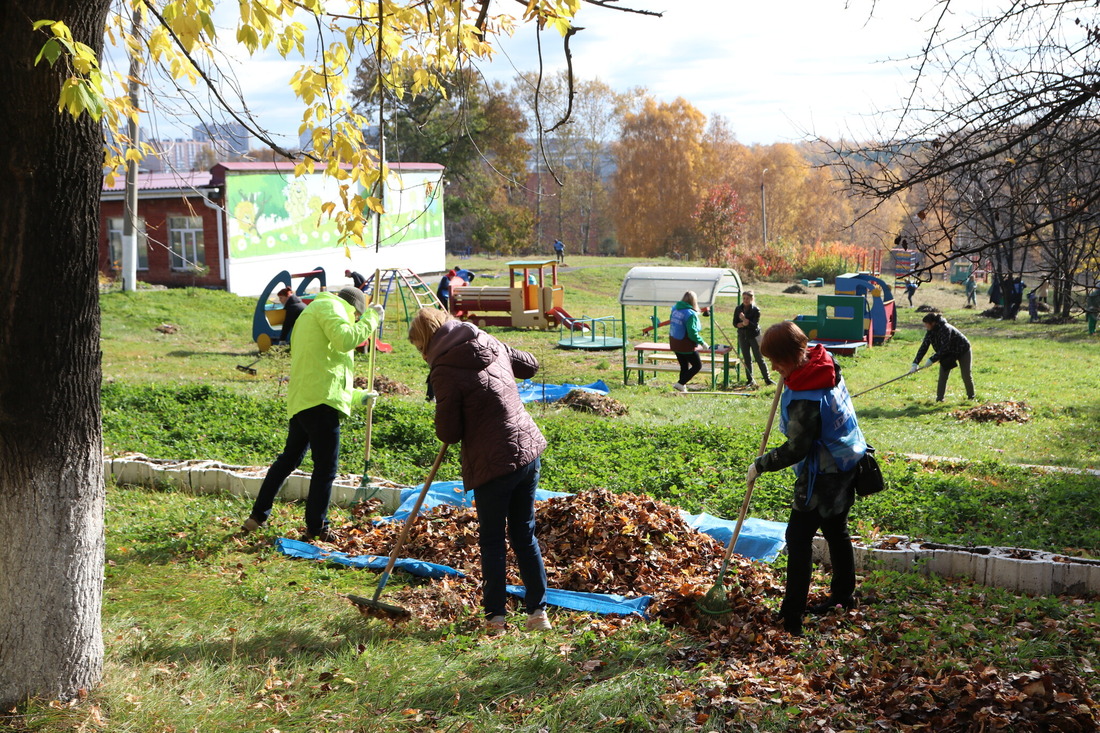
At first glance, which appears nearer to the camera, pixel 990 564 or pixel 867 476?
pixel 867 476

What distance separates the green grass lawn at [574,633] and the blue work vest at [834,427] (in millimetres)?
863

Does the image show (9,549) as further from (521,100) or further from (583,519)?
(521,100)

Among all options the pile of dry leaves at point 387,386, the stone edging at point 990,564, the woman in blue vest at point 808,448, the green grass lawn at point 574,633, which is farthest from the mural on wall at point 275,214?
the woman in blue vest at point 808,448

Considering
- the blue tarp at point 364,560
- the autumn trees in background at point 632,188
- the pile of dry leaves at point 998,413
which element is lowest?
the blue tarp at point 364,560

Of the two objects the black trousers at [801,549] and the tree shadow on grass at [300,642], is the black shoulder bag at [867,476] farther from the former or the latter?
the tree shadow on grass at [300,642]

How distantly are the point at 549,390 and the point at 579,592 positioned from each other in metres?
8.35

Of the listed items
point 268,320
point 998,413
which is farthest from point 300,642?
point 268,320

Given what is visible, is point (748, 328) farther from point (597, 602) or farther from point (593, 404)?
point (597, 602)

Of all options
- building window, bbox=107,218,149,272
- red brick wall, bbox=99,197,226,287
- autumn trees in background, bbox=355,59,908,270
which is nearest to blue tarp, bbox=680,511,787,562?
red brick wall, bbox=99,197,226,287

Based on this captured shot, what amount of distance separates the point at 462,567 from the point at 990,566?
10.2 feet

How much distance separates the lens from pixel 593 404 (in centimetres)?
1162

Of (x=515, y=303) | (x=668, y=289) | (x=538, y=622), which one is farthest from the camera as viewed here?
(x=515, y=303)

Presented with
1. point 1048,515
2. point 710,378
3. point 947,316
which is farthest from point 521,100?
point 1048,515

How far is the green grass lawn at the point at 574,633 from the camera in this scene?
A: 141 inches
